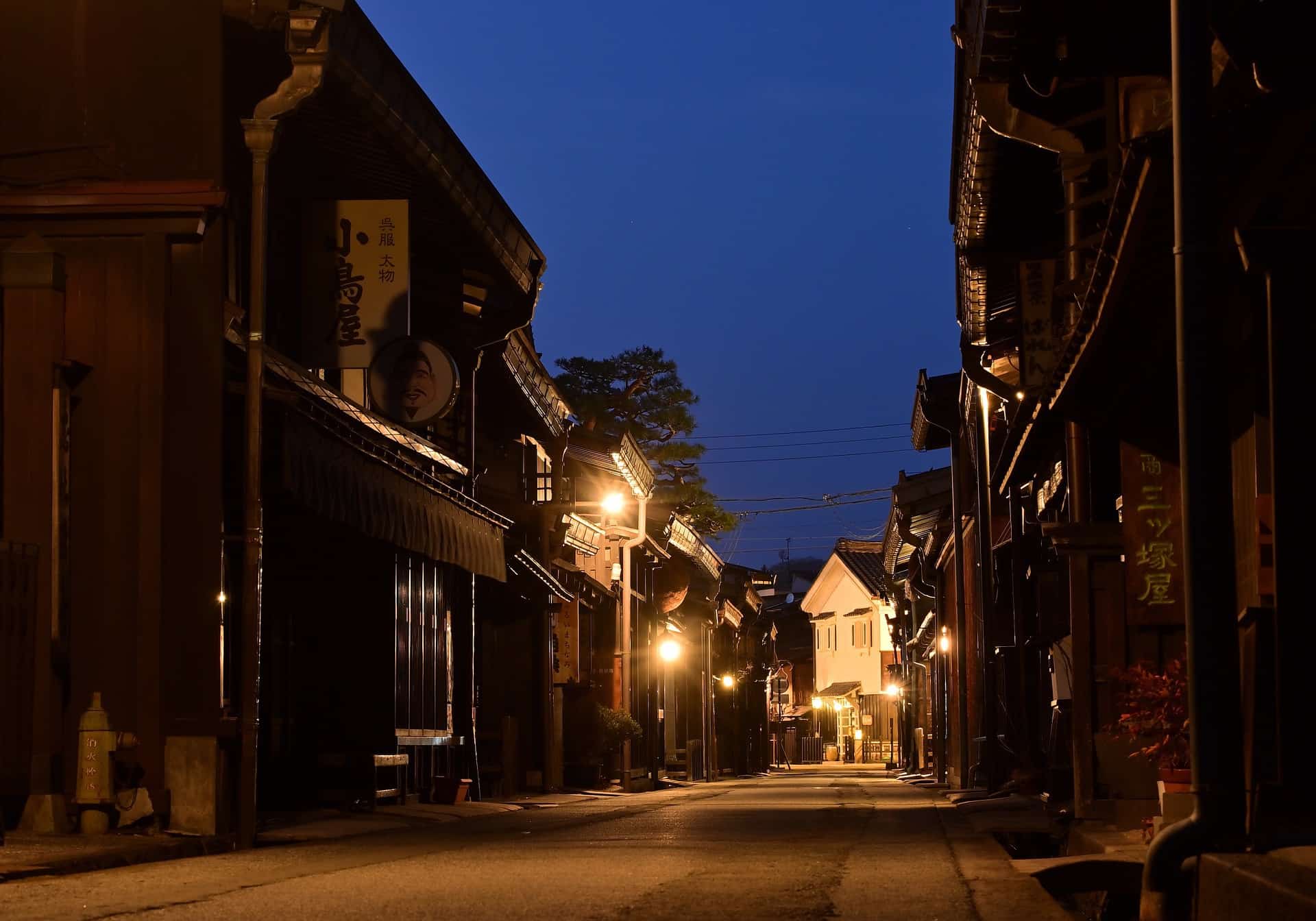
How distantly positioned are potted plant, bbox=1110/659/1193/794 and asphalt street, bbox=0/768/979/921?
1405 millimetres

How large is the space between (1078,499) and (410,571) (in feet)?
33.4

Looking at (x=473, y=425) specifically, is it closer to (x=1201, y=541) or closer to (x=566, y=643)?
(x=566, y=643)

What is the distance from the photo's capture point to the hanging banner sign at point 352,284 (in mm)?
19328

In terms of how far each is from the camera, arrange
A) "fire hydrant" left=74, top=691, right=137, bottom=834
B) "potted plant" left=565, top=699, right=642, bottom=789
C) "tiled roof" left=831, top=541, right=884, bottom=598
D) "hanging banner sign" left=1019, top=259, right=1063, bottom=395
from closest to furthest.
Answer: "fire hydrant" left=74, top=691, right=137, bottom=834, "hanging banner sign" left=1019, top=259, right=1063, bottom=395, "potted plant" left=565, top=699, right=642, bottom=789, "tiled roof" left=831, top=541, right=884, bottom=598

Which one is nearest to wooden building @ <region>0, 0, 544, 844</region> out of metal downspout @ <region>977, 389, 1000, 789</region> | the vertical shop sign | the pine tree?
the vertical shop sign

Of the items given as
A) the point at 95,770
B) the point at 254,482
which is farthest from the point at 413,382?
the point at 95,770

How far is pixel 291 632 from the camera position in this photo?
20.0 metres

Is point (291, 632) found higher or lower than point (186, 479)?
lower

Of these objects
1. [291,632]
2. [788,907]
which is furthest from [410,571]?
[788,907]

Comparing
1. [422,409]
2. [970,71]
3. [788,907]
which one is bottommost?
[788,907]

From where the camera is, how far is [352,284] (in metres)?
19.4

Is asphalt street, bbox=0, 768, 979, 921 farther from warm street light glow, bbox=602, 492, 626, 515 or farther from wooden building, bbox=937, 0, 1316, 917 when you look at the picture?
warm street light glow, bbox=602, 492, 626, 515

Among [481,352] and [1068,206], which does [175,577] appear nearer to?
[1068,206]

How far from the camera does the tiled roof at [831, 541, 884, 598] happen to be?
304 feet
